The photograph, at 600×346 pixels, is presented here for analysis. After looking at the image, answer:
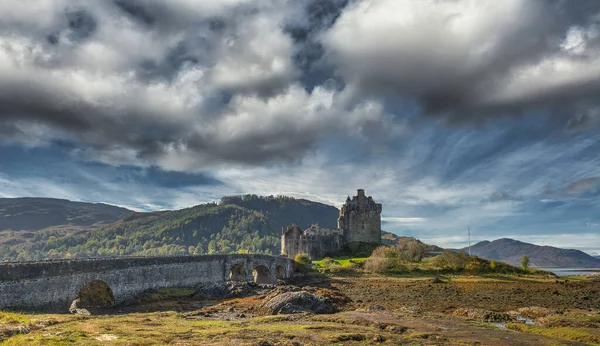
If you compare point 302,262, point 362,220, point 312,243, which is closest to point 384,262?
point 302,262

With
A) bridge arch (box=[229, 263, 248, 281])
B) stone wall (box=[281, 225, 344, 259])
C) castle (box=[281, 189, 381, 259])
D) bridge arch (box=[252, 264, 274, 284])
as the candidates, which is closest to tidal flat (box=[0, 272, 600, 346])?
bridge arch (box=[229, 263, 248, 281])

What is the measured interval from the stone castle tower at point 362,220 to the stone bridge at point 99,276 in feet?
164

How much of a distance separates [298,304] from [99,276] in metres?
15.0

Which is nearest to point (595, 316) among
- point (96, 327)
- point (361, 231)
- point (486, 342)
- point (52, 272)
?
point (486, 342)

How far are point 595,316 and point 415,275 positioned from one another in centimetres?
4036

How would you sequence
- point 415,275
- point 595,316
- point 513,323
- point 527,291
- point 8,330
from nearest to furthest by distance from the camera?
point 8,330 < point 513,323 < point 595,316 < point 527,291 < point 415,275

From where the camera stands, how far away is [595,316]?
28.3 metres

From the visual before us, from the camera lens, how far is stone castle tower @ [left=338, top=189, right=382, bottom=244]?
10012 centimetres

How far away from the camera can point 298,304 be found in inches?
1206

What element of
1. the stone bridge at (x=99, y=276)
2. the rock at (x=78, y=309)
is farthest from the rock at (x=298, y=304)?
the rock at (x=78, y=309)

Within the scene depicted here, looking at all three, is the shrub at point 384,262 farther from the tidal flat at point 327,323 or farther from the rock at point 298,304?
the rock at point 298,304

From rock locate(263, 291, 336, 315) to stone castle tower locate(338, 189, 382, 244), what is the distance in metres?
69.0

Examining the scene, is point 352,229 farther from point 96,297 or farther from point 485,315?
point 96,297

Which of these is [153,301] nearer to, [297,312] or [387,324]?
[297,312]
